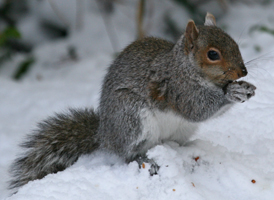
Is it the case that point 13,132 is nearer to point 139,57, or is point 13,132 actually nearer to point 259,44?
point 139,57

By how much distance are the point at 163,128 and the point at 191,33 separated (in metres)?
0.57

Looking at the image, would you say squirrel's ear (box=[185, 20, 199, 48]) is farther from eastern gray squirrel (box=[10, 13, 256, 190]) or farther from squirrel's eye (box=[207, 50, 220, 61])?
squirrel's eye (box=[207, 50, 220, 61])

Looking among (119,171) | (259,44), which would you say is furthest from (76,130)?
(259,44)

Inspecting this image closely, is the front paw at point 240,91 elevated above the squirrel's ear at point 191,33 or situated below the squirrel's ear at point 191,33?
below

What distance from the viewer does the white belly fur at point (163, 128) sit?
2346 mm

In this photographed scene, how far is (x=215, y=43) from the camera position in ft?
7.32

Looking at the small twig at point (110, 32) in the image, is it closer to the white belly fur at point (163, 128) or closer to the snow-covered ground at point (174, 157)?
the snow-covered ground at point (174, 157)

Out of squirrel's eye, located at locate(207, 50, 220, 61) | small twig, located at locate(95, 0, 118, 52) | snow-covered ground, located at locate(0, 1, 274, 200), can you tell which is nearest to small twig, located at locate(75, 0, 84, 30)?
small twig, located at locate(95, 0, 118, 52)

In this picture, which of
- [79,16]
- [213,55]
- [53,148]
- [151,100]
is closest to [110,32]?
[79,16]

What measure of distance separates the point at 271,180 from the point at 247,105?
Result: 41.0 inches

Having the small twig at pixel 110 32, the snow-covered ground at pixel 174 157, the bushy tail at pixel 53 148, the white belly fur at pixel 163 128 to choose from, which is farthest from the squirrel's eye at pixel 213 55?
the small twig at pixel 110 32

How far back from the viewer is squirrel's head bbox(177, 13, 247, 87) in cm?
→ 216

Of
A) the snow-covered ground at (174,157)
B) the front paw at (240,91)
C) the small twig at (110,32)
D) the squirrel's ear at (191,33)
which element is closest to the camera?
the snow-covered ground at (174,157)

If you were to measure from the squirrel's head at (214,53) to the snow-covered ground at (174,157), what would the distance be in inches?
18.5
